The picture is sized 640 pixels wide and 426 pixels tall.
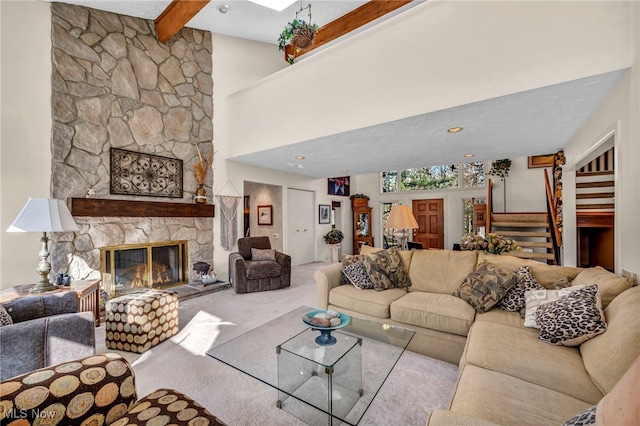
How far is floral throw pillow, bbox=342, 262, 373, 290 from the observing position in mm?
2957

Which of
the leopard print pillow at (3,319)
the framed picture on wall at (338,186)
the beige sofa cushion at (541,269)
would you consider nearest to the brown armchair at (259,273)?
the leopard print pillow at (3,319)

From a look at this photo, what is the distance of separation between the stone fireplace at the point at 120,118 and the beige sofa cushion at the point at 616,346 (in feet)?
15.5

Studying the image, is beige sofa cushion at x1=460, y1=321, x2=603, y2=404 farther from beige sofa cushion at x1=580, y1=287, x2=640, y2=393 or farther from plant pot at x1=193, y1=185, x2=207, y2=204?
plant pot at x1=193, y1=185, x2=207, y2=204

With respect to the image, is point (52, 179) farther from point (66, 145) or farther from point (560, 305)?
point (560, 305)

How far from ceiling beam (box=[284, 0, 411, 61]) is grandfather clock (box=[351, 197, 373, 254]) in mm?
4601

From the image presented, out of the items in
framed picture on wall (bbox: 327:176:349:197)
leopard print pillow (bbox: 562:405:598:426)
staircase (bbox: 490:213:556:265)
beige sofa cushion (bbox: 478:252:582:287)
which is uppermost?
framed picture on wall (bbox: 327:176:349:197)

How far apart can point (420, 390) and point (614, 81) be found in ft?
9.25

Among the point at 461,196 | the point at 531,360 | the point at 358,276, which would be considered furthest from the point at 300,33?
the point at 461,196

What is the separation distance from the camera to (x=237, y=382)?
1975mm

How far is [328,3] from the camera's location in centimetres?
421

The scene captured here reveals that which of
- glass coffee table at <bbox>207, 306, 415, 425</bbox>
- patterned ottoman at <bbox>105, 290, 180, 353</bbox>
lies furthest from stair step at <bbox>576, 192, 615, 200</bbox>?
patterned ottoman at <bbox>105, 290, 180, 353</bbox>

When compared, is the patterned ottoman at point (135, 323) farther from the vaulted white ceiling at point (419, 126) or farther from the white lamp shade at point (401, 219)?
the white lamp shade at point (401, 219)

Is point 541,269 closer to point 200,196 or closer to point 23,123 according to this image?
point 200,196

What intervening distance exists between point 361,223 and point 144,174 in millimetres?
6089
